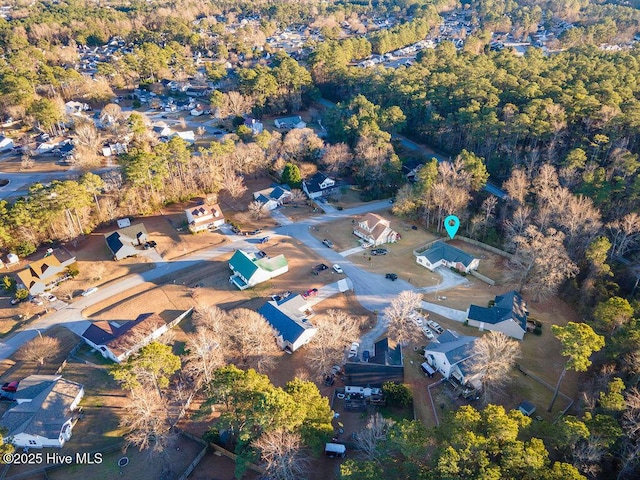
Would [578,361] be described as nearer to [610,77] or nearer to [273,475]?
[273,475]

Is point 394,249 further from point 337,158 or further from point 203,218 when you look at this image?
point 203,218

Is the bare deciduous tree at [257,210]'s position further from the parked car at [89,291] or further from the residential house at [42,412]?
the residential house at [42,412]

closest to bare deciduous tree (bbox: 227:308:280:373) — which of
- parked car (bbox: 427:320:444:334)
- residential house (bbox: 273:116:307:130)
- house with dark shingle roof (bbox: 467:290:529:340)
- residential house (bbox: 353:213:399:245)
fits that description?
parked car (bbox: 427:320:444:334)

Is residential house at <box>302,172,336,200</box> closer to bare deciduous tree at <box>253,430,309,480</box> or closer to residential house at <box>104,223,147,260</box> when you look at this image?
residential house at <box>104,223,147,260</box>

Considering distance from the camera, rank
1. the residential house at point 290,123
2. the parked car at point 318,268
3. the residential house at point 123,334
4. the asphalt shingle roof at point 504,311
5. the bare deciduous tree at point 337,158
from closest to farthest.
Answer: the residential house at point 123,334 < the asphalt shingle roof at point 504,311 < the parked car at point 318,268 < the bare deciduous tree at point 337,158 < the residential house at point 290,123

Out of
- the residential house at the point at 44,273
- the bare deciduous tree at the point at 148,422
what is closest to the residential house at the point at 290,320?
the bare deciduous tree at the point at 148,422

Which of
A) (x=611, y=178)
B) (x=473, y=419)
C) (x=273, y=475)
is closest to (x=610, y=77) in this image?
(x=611, y=178)
